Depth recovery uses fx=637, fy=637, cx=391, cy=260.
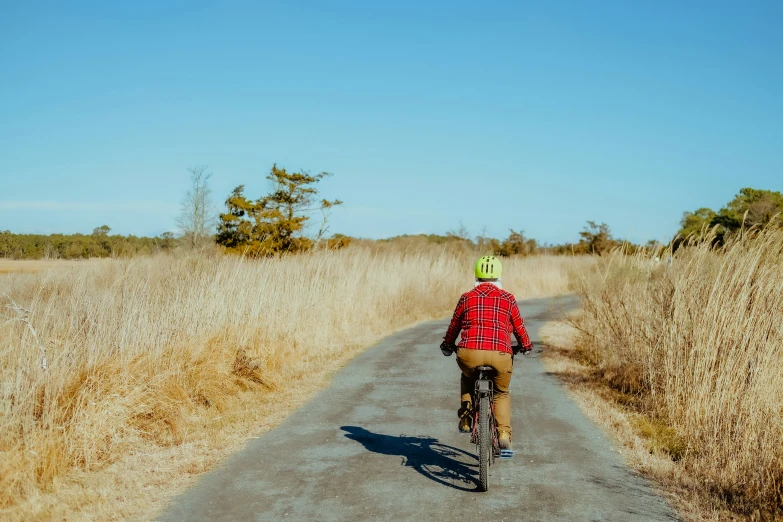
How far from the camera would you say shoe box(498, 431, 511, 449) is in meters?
6.16

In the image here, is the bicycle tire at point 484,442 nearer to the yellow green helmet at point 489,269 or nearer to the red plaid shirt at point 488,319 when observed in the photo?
the red plaid shirt at point 488,319

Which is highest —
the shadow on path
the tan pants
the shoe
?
the tan pants

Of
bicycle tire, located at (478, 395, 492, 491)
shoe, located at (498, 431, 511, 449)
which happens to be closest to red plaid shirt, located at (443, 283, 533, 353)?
bicycle tire, located at (478, 395, 492, 491)

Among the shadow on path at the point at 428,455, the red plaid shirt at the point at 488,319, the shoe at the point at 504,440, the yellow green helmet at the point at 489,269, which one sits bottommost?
the shadow on path at the point at 428,455

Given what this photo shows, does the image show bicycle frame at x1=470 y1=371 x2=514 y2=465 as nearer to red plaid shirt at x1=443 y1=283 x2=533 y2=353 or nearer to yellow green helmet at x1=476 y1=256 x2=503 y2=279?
red plaid shirt at x1=443 y1=283 x2=533 y2=353

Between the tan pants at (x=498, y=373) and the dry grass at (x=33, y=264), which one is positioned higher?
the dry grass at (x=33, y=264)

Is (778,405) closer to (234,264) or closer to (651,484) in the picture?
(651,484)

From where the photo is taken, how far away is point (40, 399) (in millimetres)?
6582

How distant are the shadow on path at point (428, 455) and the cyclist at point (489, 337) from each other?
0.51m

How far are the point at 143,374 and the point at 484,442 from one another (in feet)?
14.6

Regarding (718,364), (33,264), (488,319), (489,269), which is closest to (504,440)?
(488,319)

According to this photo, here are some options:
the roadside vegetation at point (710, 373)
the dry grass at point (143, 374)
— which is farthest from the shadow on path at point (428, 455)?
the roadside vegetation at point (710, 373)

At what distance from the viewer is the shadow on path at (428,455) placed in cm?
638

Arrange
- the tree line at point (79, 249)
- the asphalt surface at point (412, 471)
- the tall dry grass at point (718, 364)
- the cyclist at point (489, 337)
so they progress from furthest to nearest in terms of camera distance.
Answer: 1. the tree line at point (79, 249)
2. the tall dry grass at point (718, 364)
3. the cyclist at point (489, 337)
4. the asphalt surface at point (412, 471)
